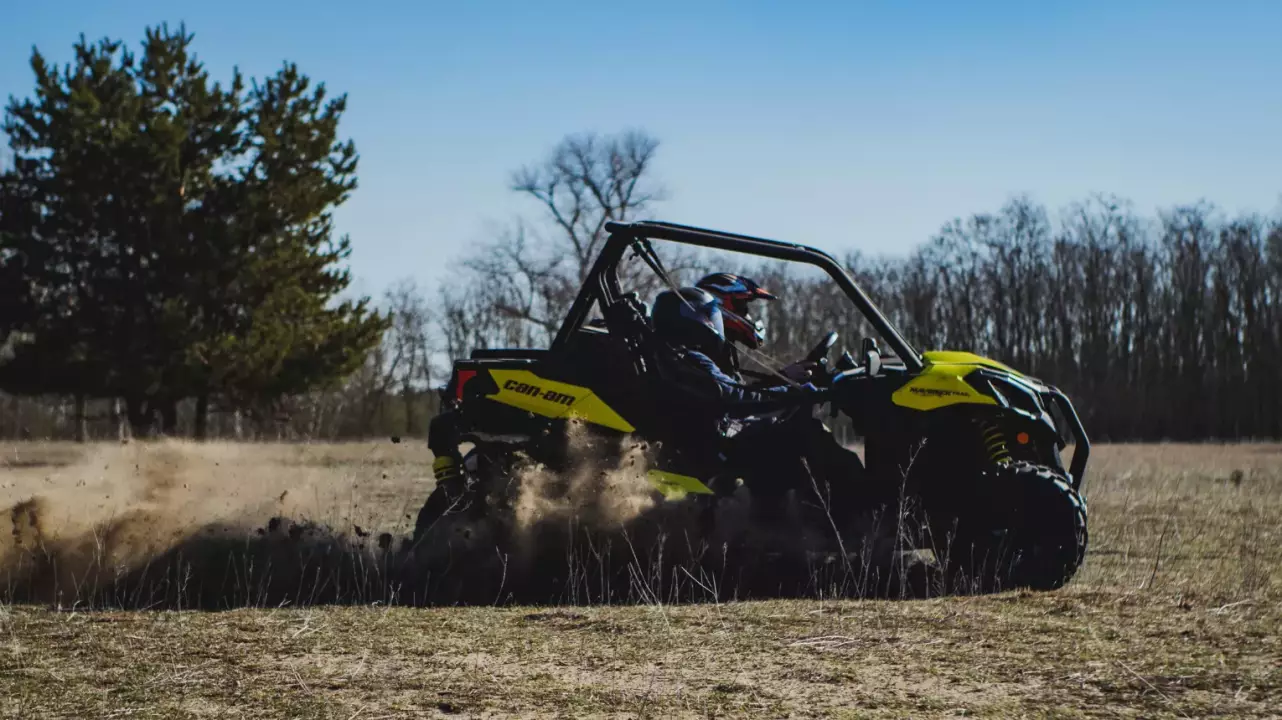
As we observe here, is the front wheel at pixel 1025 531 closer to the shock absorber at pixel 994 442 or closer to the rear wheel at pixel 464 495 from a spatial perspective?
the shock absorber at pixel 994 442

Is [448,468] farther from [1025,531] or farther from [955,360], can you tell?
[1025,531]

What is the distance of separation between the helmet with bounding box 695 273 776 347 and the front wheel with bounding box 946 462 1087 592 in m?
1.83

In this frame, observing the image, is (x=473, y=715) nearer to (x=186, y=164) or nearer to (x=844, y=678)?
(x=844, y=678)

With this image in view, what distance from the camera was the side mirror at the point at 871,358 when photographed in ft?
26.6

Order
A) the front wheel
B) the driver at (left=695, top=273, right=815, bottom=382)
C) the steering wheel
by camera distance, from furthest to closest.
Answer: the steering wheel < the driver at (left=695, top=273, right=815, bottom=382) < the front wheel

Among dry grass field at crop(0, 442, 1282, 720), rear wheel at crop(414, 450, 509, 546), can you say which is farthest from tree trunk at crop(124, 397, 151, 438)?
rear wheel at crop(414, 450, 509, 546)

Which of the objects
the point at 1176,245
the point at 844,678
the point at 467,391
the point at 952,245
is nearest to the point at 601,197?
the point at 952,245

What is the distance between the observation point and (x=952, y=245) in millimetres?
57156

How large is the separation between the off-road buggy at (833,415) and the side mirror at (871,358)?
0.04ft

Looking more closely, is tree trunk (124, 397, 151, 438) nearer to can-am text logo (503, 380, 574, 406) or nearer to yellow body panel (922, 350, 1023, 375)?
can-am text logo (503, 380, 574, 406)

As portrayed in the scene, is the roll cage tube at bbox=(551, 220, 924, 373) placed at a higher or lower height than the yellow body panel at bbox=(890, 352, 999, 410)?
higher

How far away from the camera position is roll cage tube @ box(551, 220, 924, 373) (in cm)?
766

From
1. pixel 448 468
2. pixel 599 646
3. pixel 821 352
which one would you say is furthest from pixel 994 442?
pixel 448 468

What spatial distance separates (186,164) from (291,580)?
2873 cm
